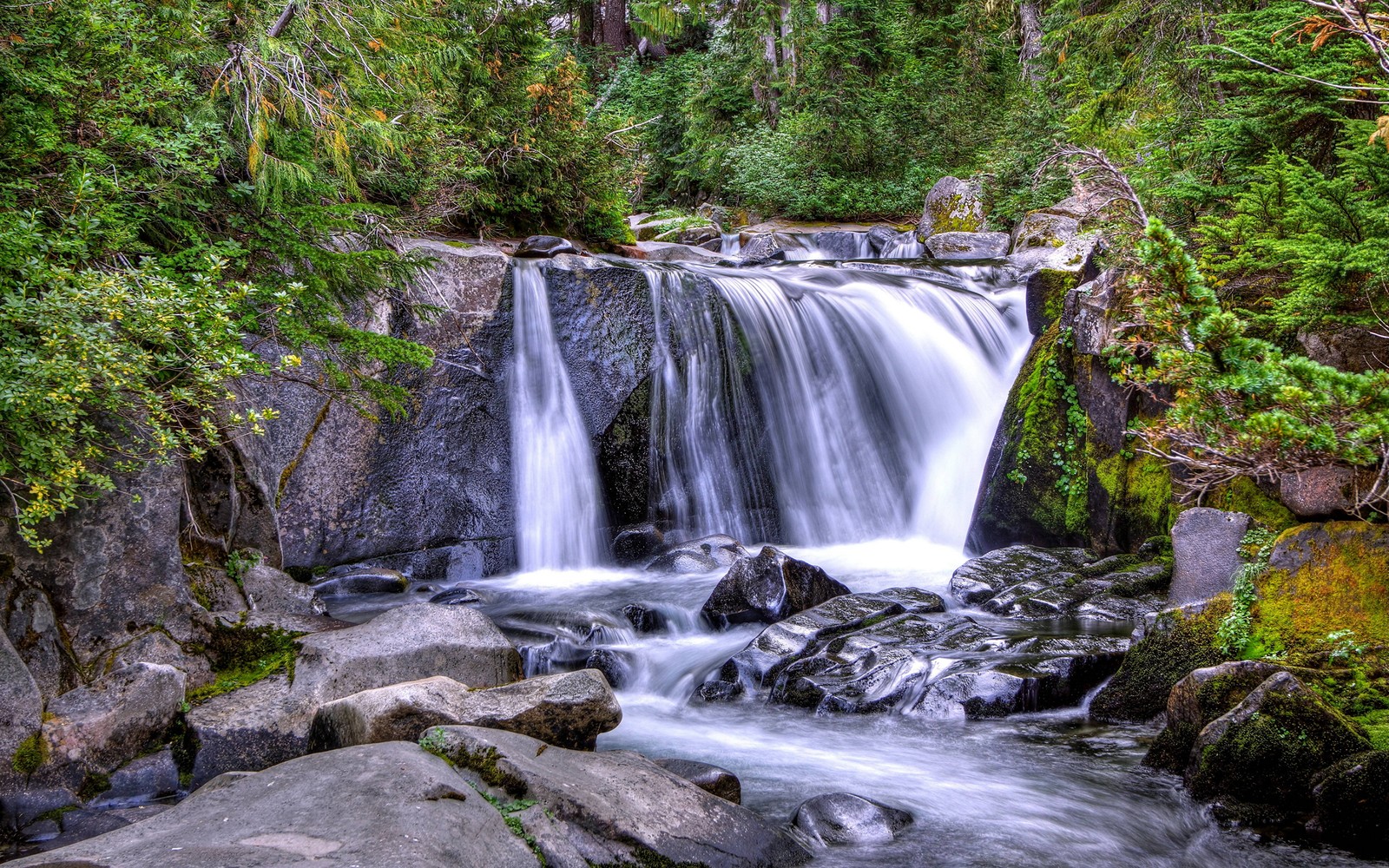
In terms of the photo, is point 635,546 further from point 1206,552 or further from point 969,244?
point 969,244

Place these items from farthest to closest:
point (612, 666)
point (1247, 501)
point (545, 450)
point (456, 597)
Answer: point (545, 450)
point (456, 597)
point (612, 666)
point (1247, 501)

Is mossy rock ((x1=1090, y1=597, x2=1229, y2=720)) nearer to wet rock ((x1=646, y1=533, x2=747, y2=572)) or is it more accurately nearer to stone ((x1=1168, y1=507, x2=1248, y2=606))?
stone ((x1=1168, y1=507, x2=1248, y2=606))

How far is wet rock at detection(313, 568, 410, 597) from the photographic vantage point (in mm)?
8531

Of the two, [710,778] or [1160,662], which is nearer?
[710,778]

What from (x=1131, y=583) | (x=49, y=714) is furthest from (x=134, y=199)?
(x=1131, y=583)

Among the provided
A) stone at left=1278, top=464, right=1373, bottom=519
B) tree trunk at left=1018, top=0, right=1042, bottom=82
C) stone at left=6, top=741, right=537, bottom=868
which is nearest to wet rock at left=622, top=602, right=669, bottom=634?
stone at left=6, top=741, right=537, bottom=868

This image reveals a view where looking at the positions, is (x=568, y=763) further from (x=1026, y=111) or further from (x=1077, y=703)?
(x=1026, y=111)

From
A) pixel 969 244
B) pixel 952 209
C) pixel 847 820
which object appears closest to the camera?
pixel 847 820

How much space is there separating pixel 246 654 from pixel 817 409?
24.5 feet

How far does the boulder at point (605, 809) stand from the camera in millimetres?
3281

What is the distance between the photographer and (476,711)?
165 inches

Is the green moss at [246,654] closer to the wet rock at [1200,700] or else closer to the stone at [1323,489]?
the wet rock at [1200,700]

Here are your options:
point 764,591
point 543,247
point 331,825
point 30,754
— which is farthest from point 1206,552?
point 543,247

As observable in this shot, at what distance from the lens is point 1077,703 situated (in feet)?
18.5
